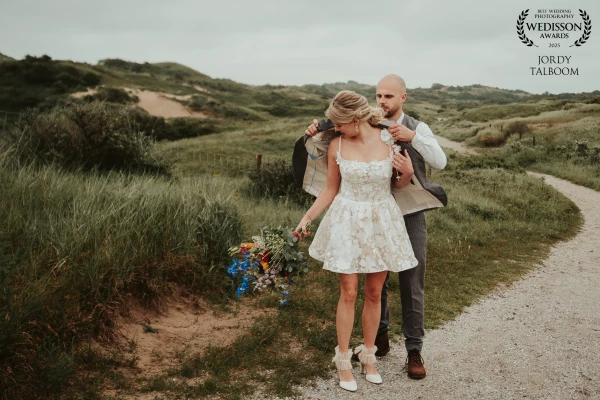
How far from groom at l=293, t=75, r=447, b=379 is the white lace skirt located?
289 millimetres

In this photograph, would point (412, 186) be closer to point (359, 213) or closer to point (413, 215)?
point (413, 215)

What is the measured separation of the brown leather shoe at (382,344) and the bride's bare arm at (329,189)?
1.47m

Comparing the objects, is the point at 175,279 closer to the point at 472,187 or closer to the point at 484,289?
the point at 484,289

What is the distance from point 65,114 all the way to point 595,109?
39.6 meters

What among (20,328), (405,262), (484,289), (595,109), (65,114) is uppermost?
(595,109)

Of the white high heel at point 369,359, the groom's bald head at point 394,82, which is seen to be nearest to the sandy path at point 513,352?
the white high heel at point 369,359

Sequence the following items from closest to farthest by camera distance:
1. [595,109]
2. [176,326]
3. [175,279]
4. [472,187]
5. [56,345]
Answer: [56,345]
[176,326]
[175,279]
[472,187]
[595,109]

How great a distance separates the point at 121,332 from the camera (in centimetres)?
474

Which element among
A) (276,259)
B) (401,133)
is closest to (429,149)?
(401,133)

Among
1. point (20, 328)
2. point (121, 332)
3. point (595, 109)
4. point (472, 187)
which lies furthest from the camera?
point (595, 109)

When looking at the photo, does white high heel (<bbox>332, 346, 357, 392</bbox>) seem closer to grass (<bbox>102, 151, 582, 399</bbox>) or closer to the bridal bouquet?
grass (<bbox>102, 151, 582, 399</bbox>)

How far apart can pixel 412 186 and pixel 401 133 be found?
53cm

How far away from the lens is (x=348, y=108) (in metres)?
3.71

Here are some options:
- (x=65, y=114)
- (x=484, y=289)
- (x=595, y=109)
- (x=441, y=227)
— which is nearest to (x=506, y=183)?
(x=441, y=227)
